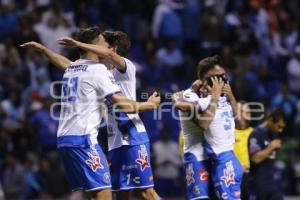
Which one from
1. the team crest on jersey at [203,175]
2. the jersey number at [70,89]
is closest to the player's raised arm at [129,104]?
the jersey number at [70,89]

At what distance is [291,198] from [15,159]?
209 inches

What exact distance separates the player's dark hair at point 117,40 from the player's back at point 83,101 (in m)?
0.66

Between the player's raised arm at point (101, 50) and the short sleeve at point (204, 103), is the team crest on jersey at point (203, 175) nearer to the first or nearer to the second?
the short sleeve at point (204, 103)

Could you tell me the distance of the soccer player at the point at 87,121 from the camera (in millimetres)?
10969

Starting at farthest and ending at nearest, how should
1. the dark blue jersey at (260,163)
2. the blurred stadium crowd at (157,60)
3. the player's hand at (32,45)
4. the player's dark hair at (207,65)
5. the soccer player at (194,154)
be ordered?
the blurred stadium crowd at (157,60), the dark blue jersey at (260,163), the player's hand at (32,45), the player's dark hair at (207,65), the soccer player at (194,154)

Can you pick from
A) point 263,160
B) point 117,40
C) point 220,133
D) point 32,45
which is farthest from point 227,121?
point 32,45

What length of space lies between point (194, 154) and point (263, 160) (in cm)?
174

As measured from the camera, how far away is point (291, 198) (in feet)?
59.0

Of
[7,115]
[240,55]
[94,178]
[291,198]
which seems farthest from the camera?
[240,55]

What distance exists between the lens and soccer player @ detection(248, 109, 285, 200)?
13.0m

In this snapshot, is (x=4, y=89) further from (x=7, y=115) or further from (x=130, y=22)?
(x=130, y=22)

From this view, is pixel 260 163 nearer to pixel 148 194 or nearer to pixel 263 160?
pixel 263 160

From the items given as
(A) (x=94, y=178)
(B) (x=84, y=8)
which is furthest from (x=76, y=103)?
(B) (x=84, y=8)

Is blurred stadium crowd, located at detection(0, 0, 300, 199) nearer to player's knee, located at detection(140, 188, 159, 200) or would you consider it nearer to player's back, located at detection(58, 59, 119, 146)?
player's knee, located at detection(140, 188, 159, 200)
